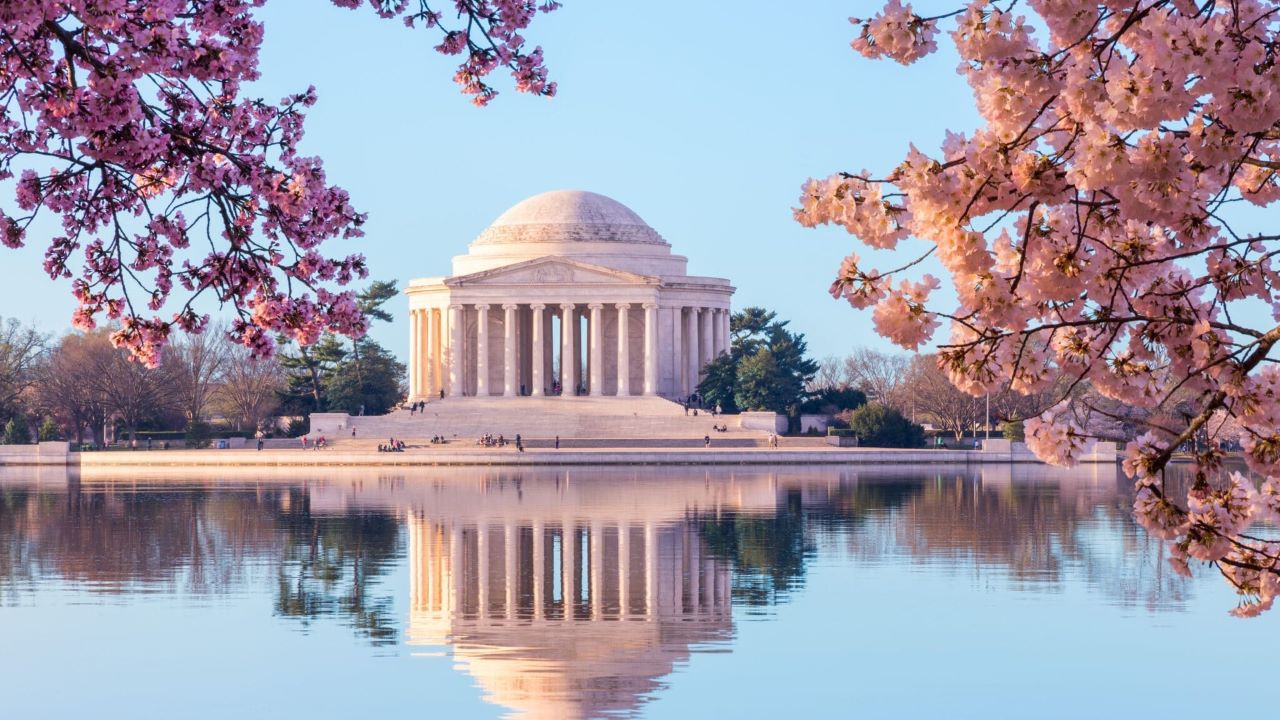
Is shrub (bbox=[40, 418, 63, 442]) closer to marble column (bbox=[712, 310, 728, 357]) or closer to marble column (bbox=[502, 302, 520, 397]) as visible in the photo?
marble column (bbox=[502, 302, 520, 397])

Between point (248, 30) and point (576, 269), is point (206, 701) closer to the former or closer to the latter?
point (248, 30)

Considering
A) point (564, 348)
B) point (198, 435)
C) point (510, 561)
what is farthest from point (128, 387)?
point (510, 561)

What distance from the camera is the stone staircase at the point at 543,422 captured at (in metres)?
100

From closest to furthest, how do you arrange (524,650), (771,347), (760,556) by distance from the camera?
1. (524,650)
2. (760,556)
3. (771,347)

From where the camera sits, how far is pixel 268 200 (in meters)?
11.9

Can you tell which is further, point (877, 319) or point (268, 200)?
point (268, 200)

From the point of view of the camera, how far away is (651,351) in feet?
381

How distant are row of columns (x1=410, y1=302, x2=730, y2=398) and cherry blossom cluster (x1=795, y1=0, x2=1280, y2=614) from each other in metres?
105

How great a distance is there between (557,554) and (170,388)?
265 feet

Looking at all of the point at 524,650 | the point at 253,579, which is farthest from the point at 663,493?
the point at 524,650

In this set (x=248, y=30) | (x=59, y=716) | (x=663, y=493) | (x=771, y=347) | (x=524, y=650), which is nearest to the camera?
(x=248, y=30)

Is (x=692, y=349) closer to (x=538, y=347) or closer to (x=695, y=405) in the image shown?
(x=695, y=405)

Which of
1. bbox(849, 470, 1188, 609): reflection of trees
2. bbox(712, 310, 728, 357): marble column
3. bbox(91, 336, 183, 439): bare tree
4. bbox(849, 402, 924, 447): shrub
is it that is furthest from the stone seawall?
bbox(712, 310, 728, 357): marble column

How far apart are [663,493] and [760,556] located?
2086cm
